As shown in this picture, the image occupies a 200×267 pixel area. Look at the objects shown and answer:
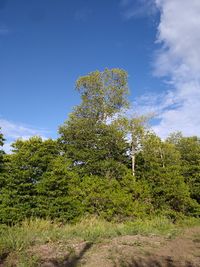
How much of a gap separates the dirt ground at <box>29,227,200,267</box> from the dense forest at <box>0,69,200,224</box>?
999cm

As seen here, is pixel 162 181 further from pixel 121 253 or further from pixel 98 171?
pixel 121 253

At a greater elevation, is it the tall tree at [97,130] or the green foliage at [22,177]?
the tall tree at [97,130]

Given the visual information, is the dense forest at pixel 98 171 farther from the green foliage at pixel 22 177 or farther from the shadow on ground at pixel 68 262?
the shadow on ground at pixel 68 262

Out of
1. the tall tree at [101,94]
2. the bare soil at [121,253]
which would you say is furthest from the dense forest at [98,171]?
the bare soil at [121,253]

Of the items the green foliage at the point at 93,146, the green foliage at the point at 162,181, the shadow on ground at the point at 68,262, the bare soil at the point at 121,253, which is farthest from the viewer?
the green foliage at the point at 93,146

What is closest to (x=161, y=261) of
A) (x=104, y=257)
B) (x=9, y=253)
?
(x=104, y=257)

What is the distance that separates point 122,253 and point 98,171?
16.4 m

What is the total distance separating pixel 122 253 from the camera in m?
8.36

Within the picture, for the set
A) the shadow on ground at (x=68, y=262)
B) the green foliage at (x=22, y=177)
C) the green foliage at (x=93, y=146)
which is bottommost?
the shadow on ground at (x=68, y=262)

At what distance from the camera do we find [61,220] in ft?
63.5

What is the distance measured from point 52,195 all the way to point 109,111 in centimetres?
958

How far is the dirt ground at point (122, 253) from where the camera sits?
7587 millimetres

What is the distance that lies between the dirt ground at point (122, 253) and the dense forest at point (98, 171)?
9990 millimetres

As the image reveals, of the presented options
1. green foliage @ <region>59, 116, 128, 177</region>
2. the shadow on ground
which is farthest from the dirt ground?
green foliage @ <region>59, 116, 128, 177</region>
